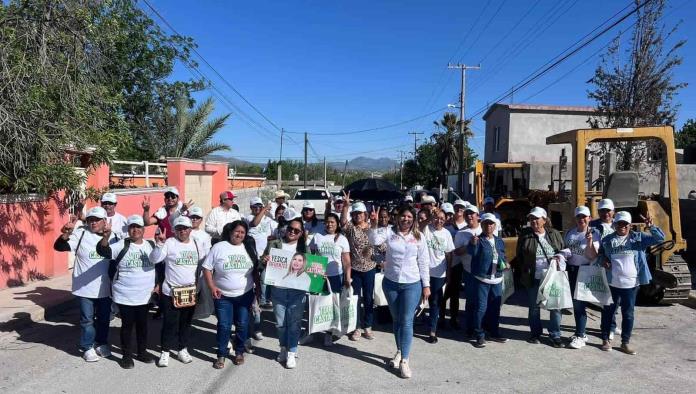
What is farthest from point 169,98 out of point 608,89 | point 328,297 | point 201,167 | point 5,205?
point 328,297

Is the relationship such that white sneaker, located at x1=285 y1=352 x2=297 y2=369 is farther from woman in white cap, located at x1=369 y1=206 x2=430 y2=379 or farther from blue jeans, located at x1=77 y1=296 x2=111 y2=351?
blue jeans, located at x1=77 y1=296 x2=111 y2=351

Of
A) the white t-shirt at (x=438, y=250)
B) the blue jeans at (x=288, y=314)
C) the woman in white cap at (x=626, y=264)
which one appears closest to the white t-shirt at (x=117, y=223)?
the blue jeans at (x=288, y=314)

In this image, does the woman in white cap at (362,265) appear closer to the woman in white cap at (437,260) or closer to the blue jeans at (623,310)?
the woman in white cap at (437,260)

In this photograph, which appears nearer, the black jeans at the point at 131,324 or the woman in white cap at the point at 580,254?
the black jeans at the point at 131,324

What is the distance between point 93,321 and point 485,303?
4374 mm

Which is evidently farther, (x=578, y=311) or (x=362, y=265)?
(x=362, y=265)

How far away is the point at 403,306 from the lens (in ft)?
16.7

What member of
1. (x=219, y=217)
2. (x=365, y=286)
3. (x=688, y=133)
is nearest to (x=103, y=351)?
(x=219, y=217)

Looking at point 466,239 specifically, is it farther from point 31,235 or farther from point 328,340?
point 31,235

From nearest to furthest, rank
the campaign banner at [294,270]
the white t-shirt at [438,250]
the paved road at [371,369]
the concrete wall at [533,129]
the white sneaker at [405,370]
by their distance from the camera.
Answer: the paved road at [371,369]
the white sneaker at [405,370]
the campaign banner at [294,270]
the white t-shirt at [438,250]
the concrete wall at [533,129]

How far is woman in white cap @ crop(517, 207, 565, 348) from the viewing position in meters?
5.92

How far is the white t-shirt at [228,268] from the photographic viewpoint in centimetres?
506

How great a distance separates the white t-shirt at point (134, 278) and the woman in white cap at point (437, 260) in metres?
3.17

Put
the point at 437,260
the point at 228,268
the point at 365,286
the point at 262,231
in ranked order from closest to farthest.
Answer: the point at 228,268
the point at 437,260
the point at 365,286
the point at 262,231
